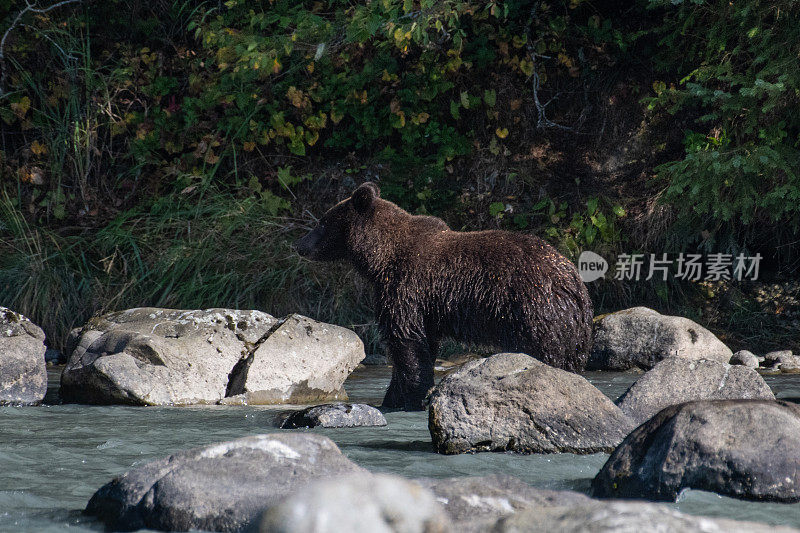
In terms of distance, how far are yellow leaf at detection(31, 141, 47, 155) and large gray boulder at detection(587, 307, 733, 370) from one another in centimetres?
801

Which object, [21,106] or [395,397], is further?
[21,106]

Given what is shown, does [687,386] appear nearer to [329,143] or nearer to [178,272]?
[178,272]

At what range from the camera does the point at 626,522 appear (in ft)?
7.55

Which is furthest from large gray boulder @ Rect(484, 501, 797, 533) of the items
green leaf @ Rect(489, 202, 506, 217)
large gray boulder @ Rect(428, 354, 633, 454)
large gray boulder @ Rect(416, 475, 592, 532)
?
green leaf @ Rect(489, 202, 506, 217)

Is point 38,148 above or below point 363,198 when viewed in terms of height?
above

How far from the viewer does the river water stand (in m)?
3.49

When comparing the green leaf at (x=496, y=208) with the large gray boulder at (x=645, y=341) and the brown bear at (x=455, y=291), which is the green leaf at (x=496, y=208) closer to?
the large gray boulder at (x=645, y=341)

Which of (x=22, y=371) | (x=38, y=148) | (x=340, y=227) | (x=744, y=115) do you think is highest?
(x=744, y=115)

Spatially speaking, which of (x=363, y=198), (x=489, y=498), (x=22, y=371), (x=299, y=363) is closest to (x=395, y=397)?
(x=299, y=363)

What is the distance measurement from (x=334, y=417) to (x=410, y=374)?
1.16 metres

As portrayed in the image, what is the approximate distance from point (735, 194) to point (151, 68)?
8.14 metres

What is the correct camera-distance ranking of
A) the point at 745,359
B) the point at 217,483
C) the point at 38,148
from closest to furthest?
the point at 217,483
the point at 745,359
the point at 38,148

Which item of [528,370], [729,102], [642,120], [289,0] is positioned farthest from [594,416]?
[289,0]

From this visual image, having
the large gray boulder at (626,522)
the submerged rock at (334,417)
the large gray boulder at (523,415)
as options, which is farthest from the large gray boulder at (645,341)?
the large gray boulder at (626,522)
